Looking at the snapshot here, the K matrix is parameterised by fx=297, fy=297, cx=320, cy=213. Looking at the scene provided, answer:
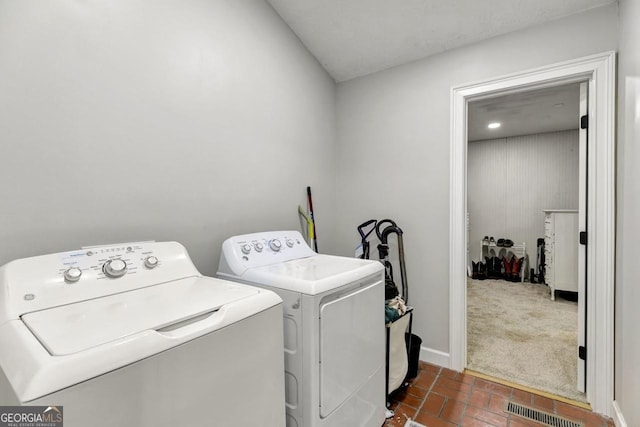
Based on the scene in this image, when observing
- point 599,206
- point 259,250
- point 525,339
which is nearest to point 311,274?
point 259,250

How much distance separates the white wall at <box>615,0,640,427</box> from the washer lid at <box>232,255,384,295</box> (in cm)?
125

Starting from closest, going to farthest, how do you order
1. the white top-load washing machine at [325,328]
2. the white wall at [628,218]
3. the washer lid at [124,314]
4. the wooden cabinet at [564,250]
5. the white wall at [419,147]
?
the washer lid at [124,314] < the white top-load washing machine at [325,328] < the white wall at [628,218] < the white wall at [419,147] < the wooden cabinet at [564,250]

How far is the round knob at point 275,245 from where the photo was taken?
1839mm

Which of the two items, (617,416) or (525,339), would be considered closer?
(617,416)

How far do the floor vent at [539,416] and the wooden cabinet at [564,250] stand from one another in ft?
8.88

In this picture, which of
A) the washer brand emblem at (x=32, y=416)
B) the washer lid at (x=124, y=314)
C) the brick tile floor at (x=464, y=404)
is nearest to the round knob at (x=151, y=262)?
the washer lid at (x=124, y=314)

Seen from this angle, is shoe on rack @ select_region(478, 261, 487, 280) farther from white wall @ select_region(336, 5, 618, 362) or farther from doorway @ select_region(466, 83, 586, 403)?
white wall @ select_region(336, 5, 618, 362)

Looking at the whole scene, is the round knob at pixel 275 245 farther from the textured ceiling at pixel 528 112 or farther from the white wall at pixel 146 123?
the textured ceiling at pixel 528 112

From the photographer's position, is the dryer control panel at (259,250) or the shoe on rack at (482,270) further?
the shoe on rack at (482,270)

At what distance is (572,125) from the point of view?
4.59 m

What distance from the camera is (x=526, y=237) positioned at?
5.23 m

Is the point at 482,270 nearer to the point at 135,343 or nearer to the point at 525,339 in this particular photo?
the point at 525,339

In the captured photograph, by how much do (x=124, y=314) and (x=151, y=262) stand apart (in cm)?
41

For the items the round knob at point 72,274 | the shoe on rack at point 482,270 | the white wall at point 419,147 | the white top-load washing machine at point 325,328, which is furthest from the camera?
the shoe on rack at point 482,270
